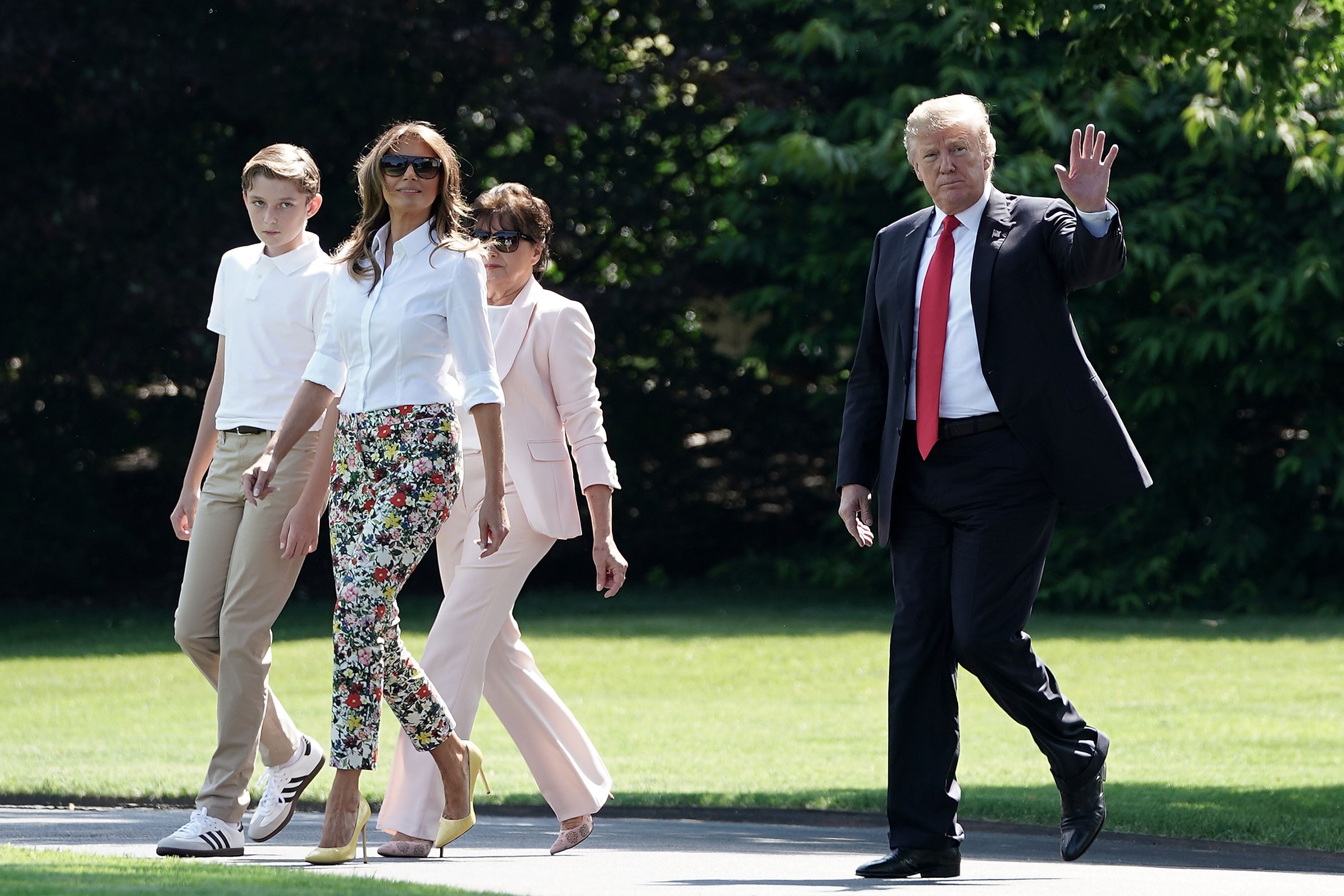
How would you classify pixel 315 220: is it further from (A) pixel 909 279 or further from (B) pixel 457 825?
(A) pixel 909 279

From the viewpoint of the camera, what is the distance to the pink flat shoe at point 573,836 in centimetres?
593

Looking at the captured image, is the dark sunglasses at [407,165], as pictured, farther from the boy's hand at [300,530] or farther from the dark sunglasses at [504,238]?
the boy's hand at [300,530]

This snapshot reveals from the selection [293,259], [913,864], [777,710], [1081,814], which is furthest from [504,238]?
[777,710]

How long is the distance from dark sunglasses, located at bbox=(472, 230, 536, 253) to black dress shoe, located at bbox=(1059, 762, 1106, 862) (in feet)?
7.86

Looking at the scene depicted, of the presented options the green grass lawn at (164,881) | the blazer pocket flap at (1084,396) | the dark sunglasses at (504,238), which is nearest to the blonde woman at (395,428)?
the dark sunglasses at (504,238)

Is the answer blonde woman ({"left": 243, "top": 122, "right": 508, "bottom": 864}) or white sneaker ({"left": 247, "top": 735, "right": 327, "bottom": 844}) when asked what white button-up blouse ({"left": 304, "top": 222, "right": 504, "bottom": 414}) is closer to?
blonde woman ({"left": 243, "top": 122, "right": 508, "bottom": 864})

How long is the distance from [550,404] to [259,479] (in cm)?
95

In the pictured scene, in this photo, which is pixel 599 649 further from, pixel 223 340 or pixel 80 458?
pixel 223 340

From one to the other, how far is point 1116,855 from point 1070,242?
232 cm

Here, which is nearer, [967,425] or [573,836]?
[967,425]

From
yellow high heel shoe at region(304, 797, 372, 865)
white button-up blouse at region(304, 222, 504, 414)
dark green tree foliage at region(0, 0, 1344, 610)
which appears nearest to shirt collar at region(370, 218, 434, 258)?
white button-up blouse at region(304, 222, 504, 414)

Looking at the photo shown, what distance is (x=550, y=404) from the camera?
6.04m

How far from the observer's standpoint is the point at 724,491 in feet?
70.2

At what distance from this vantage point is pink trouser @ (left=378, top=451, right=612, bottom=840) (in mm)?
5762
